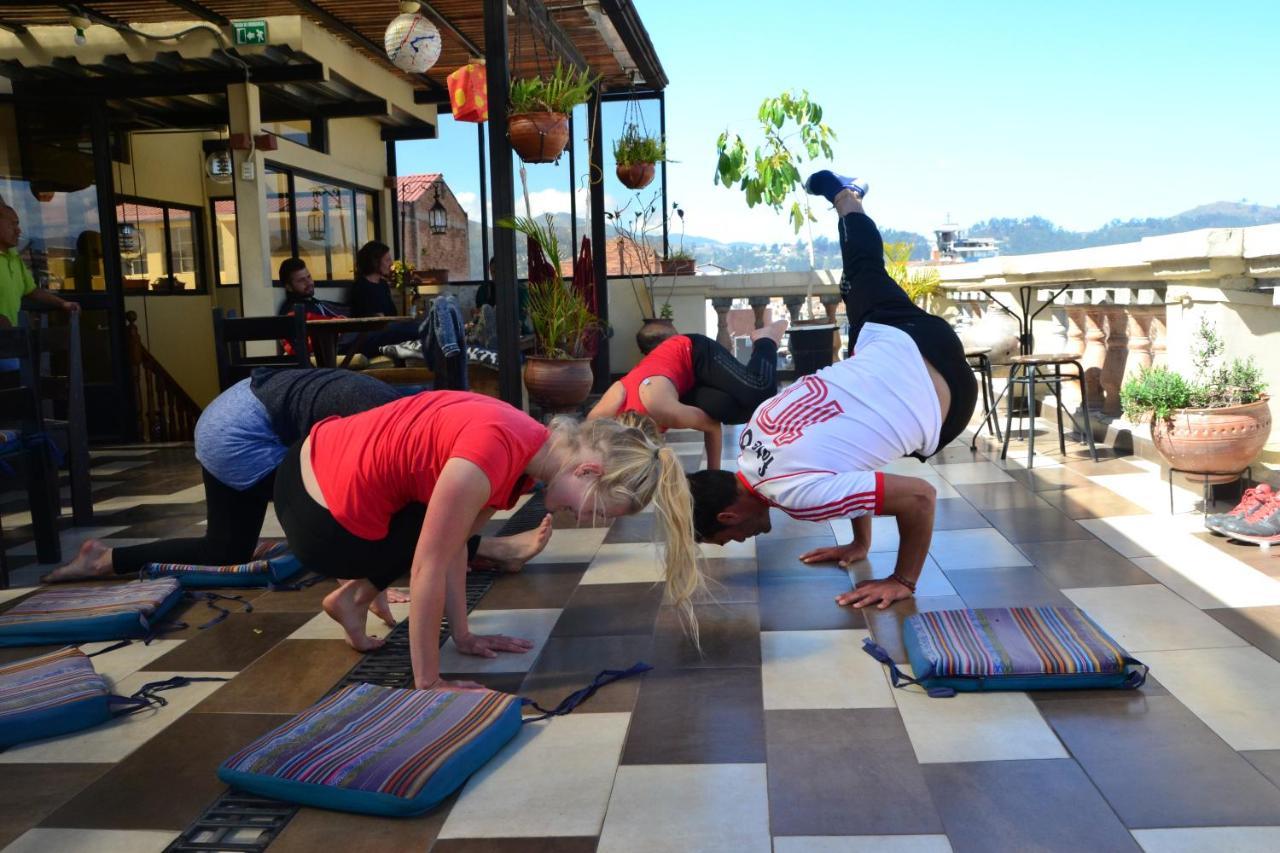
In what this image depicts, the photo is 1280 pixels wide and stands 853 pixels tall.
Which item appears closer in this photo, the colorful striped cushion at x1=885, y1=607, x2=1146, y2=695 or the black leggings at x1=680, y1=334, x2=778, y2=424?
the colorful striped cushion at x1=885, y1=607, x2=1146, y2=695

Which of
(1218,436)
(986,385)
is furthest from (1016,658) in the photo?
(986,385)

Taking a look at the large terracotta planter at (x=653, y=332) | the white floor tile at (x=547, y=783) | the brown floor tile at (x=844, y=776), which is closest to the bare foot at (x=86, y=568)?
the white floor tile at (x=547, y=783)

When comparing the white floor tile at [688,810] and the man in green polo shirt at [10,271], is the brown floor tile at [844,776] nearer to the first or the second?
the white floor tile at [688,810]

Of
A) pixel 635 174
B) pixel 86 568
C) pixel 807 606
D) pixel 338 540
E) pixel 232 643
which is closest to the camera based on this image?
pixel 338 540

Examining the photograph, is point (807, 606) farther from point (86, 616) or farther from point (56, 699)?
point (86, 616)

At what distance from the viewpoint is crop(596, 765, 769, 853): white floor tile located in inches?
68.4

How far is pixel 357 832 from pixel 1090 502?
3.26 meters

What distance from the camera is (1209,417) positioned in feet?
12.3

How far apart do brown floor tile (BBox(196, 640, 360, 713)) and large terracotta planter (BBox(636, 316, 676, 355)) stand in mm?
6586

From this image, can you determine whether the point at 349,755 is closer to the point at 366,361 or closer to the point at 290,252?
the point at 366,361

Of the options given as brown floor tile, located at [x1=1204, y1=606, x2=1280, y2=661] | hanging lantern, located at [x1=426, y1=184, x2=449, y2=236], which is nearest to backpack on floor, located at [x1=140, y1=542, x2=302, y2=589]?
brown floor tile, located at [x1=1204, y1=606, x2=1280, y2=661]

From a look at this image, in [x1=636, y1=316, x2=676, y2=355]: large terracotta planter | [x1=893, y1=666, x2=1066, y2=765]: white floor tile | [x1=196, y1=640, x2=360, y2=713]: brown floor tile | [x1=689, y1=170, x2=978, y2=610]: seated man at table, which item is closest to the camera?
[x1=893, y1=666, x2=1066, y2=765]: white floor tile

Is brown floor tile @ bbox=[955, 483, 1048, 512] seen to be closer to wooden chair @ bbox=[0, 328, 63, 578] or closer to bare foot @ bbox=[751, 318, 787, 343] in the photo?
bare foot @ bbox=[751, 318, 787, 343]

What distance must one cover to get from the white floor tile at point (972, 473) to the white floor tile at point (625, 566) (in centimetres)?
174
